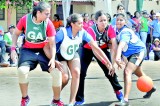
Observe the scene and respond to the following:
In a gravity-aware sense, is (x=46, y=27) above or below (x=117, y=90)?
above

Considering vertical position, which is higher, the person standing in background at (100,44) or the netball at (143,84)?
the person standing in background at (100,44)

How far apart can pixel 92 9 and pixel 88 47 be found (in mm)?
26118

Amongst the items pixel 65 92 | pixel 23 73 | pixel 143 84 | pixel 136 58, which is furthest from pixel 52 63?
pixel 65 92

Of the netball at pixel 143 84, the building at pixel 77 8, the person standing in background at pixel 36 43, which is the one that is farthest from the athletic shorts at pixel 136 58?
the building at pixel 77 8

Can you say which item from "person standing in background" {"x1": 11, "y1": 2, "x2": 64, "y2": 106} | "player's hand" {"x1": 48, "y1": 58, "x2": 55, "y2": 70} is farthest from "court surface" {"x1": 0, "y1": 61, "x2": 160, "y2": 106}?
"player's hand" {"x1": 48, "y1": 58, "x2": 55, "y2": 70}

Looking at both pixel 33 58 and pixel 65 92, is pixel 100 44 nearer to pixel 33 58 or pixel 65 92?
pixel 33 58

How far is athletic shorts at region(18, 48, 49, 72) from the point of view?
831 centimetres

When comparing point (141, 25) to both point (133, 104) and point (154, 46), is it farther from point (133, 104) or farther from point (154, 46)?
point (133, 104)

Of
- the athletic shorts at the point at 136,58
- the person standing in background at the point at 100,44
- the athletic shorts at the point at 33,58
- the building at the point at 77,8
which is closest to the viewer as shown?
the athletic shorts at the point at 33,58

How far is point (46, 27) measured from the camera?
828 cm

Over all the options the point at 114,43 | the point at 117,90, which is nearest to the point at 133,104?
the point at 117,90

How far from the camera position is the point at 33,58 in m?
8.35

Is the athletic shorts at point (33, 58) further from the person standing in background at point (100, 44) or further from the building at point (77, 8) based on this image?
the building at point (77, 8)

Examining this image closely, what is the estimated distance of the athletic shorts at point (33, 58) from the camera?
8.31 meters
